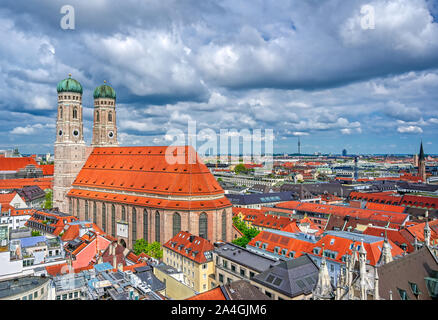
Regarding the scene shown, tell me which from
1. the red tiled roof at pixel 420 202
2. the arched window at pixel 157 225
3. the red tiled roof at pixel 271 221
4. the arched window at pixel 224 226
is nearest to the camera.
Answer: the arched window at pixel 157 225

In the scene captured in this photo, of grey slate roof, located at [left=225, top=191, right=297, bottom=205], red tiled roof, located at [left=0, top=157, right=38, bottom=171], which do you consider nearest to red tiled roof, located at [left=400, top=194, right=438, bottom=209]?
grey slate roof, located at [left=225, top=191, right=297, bottom=205]

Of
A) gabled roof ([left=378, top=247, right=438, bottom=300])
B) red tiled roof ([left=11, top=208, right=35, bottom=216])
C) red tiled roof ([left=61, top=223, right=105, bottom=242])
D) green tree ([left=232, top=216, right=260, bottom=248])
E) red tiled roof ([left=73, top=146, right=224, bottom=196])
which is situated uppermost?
red tiled roof ([left=73, top=146, right=224, bottom=196])

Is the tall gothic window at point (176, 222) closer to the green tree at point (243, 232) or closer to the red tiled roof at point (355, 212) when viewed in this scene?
the green tree at point (243, 232)

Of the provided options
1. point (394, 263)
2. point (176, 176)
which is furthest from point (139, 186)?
point (394, 263)

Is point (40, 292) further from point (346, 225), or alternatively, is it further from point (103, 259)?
point (346, 225)

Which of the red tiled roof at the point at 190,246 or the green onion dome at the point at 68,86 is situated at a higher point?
the green onion dome at the point at 68,86

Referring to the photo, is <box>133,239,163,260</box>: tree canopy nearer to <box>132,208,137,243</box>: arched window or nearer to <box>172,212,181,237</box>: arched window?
<box>172,212,181,237</box>: arched window

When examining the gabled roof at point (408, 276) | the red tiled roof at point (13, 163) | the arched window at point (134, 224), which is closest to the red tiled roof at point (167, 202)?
the arched window at point (134, 224)
